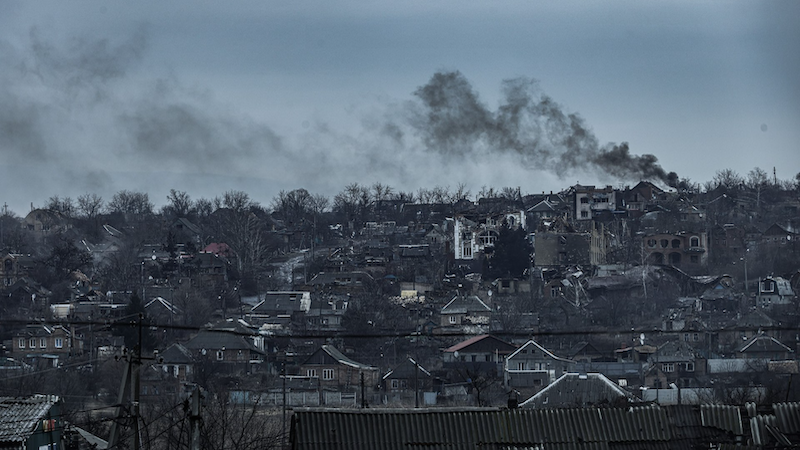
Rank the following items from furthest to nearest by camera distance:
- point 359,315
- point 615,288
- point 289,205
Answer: point 289,205 < point 615,288 < point 359,315

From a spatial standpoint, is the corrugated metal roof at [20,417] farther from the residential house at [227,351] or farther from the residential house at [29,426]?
the residential house at [227,351]

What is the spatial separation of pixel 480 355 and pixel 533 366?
9.29 feet

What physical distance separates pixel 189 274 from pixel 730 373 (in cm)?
2871

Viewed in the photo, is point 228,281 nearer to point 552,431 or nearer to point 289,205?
point 289,205

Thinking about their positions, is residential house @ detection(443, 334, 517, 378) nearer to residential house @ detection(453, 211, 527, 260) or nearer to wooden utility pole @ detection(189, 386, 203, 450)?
residential house @ detection(453, 211, 527, 260)

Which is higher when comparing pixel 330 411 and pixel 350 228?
pixel 350 228

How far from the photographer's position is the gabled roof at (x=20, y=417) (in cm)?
1517

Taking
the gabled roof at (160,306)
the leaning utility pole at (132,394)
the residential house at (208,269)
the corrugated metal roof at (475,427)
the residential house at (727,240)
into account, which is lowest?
the corrugated metal roof at (475,427)

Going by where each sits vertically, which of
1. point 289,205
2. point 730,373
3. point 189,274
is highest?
point 289,205

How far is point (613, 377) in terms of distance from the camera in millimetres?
34938

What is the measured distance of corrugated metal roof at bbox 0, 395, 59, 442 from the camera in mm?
15172

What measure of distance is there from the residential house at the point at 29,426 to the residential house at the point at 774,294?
38073 millimetres

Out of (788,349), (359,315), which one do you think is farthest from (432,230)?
(788,349)

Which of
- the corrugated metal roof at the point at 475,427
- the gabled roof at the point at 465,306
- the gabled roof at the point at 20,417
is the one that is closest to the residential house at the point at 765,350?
the gabled roof at the point at 465,306
